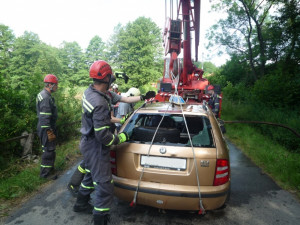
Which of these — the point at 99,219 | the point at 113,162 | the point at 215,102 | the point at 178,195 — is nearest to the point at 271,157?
the point at 215,102

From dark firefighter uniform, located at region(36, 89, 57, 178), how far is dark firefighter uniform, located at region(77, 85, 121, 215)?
1.80 m

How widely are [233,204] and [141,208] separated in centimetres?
145

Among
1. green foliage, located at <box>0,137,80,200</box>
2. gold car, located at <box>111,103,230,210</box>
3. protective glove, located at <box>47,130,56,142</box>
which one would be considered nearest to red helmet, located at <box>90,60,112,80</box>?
gold car, located at <box>111,103,230,210</box>

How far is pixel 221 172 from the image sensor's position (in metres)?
2.54

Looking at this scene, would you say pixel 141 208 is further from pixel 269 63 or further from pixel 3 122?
pixel 269 63

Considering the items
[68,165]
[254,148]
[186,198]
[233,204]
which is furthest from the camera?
[254,148]

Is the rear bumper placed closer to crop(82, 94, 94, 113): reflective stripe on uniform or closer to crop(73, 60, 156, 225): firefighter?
crop(73, 60, 156, 225): firefighter

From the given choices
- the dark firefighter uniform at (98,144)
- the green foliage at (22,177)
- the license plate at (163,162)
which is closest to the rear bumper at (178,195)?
the license plate at (163,162)

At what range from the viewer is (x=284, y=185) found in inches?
161

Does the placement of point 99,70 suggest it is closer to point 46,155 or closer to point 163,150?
point 163,150

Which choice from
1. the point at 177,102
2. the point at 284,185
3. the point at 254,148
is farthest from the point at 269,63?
the point at 177,102

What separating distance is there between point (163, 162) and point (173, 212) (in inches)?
36.5

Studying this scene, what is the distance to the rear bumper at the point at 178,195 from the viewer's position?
246 centimetres

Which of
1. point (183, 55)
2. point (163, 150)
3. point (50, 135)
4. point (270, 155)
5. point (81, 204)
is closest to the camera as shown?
point (163, 150)
